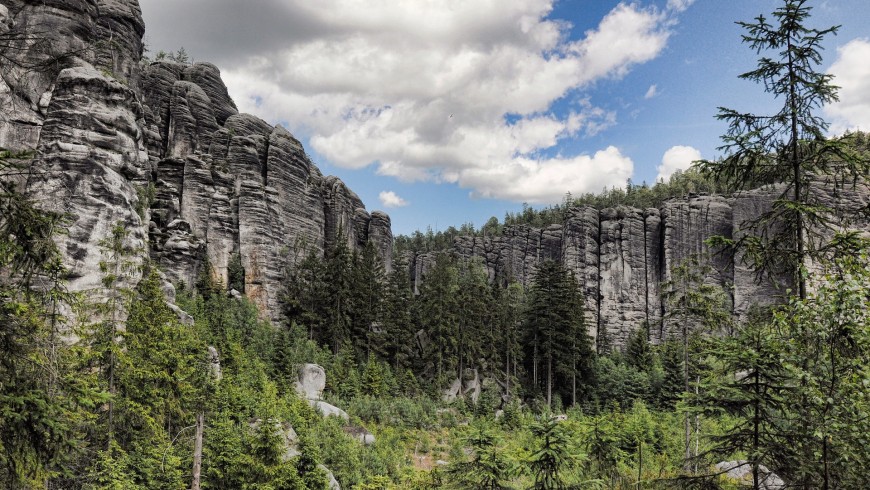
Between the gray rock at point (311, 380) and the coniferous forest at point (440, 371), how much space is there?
80 cm

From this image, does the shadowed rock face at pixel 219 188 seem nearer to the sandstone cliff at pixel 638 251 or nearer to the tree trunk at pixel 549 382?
the sandstone cliff at pixel 638 251

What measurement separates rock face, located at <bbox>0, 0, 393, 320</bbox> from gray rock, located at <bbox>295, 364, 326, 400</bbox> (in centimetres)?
1256

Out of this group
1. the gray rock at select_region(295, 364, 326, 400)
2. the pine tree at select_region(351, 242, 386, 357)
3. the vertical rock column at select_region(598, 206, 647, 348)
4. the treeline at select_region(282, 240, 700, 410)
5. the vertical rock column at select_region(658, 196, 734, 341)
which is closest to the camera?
the gray rock at select_region(295, 364, 326, 400)

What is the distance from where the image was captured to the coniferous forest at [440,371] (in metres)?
5.73

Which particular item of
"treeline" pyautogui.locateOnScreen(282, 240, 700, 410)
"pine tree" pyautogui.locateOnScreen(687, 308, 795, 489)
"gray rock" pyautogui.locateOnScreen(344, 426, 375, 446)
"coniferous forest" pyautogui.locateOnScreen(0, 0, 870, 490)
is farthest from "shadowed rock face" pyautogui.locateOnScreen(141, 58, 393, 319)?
"pine tree" pyautogui.locateOnScreen(687, 308, 795, 489)

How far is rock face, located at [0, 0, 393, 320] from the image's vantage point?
74.0 ft

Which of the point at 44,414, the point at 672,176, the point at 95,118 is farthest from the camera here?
the point at 672,176

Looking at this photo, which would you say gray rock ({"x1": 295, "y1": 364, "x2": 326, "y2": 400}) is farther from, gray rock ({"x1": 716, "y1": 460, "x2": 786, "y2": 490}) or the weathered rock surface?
gray rock ({"x1": 716, "y1": 460, "x2": 786, "y2": 490})

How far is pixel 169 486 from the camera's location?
13.8 m

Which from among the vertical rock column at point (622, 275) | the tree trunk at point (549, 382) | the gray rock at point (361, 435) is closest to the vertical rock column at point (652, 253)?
the vertical rock column at point (622, 275)

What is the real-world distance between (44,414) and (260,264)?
1602 inches

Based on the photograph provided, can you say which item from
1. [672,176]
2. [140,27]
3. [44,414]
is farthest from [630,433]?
[672,176]

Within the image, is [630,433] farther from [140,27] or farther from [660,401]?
[140,27]

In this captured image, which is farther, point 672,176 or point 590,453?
point 672,176
